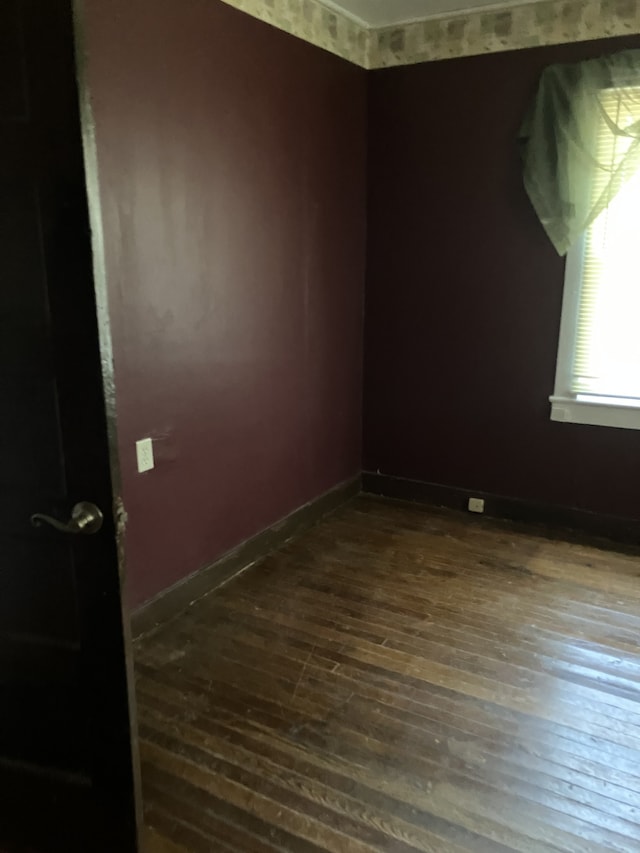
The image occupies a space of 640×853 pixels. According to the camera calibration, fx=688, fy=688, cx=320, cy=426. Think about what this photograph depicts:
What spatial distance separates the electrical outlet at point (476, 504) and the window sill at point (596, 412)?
2.16 ft

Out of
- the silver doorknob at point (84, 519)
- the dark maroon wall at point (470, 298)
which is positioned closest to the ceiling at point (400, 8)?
the dark maroon wall at point (470, 298)

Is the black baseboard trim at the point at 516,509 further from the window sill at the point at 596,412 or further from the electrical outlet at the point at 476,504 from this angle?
the window sill at the point at 596,412

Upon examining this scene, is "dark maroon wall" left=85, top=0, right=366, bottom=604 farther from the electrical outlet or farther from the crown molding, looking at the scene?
the electrical outlet

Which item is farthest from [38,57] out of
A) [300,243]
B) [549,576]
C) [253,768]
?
[549,576]

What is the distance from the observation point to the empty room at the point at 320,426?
5.00 ft

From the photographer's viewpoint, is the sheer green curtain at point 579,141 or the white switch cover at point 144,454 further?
the sheer green curtain at point 579,141

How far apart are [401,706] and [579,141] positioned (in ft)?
9.13

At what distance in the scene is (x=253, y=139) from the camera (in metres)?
3.17

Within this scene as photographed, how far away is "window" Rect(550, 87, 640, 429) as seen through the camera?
11.3ft

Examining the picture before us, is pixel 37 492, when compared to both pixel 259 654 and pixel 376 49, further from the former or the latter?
pixel 376 49

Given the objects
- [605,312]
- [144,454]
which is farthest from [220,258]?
[605,312]

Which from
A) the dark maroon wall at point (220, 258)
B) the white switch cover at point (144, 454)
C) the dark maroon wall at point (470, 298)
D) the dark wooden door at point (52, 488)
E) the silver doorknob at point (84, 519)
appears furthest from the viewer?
the dark maroon wall at point (470, 298)

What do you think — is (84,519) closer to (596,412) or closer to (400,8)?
(596,412)

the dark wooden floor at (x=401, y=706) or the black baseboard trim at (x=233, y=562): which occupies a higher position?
the black baseboard trim at (x=233, y=562)
